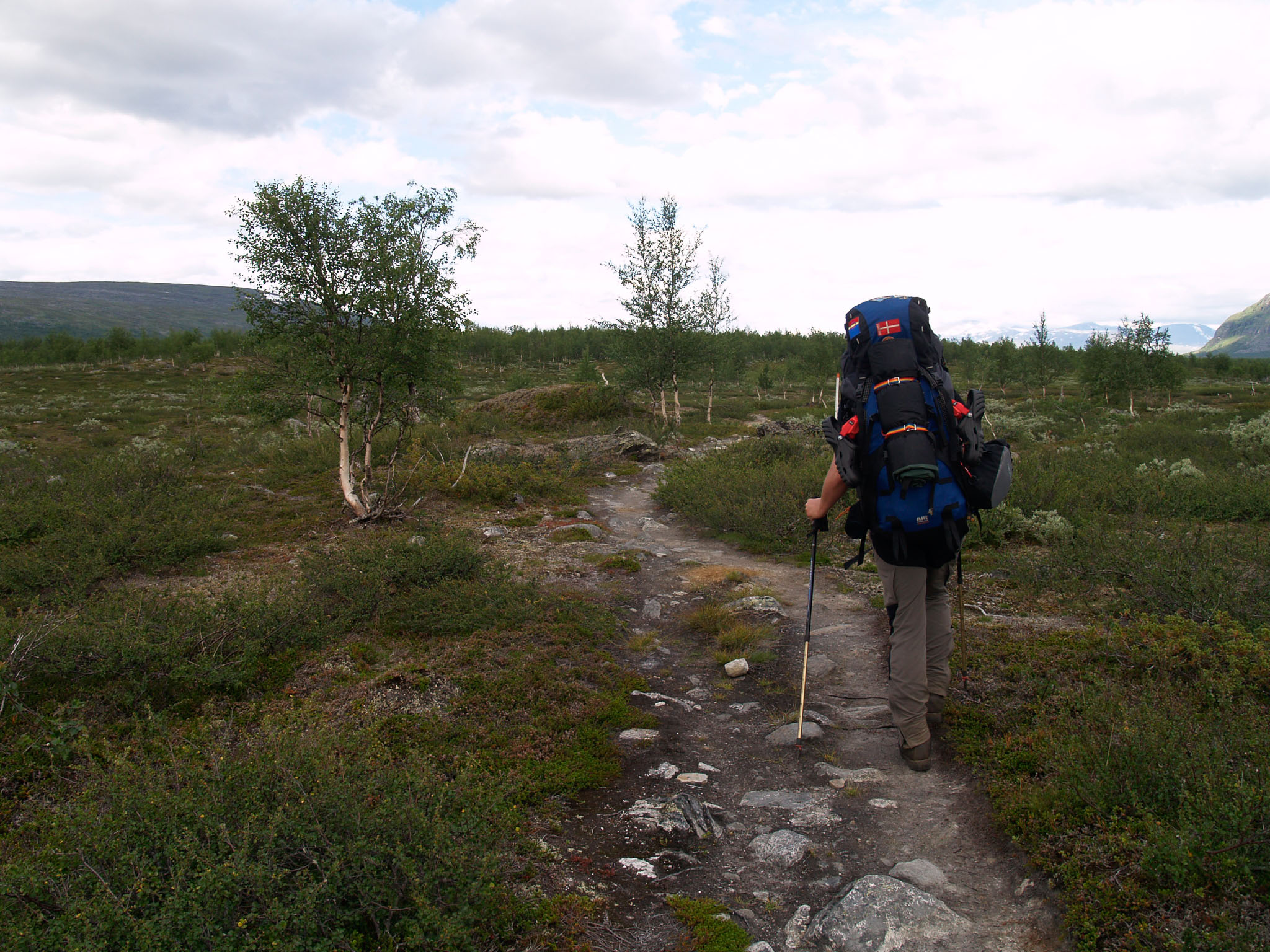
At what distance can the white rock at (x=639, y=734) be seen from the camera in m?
5.02

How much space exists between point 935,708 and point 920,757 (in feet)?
1.61

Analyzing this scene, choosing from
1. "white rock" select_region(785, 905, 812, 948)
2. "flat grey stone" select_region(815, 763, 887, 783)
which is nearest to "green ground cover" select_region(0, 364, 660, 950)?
"white rock" select_region(785, 905, 812, 948)

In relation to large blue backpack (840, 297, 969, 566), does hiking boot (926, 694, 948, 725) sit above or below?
below

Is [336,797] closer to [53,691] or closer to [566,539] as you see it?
[53,691]

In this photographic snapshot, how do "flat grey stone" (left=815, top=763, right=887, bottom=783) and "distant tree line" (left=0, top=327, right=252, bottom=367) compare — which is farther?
"distant tree line" (left=0, top=327, right=252, bottom=367)

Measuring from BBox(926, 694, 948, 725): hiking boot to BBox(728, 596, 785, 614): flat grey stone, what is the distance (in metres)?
2.66

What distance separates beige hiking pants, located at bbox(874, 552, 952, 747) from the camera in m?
4.36

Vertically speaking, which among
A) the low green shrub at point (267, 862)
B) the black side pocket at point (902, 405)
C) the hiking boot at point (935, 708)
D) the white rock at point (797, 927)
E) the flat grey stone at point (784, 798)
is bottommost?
the flat grey stone at point (784, 798)

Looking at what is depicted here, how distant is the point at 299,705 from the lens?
17.1 ft

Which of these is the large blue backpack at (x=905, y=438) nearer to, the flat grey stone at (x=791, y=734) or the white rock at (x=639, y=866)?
the flat grey stone at (x=791, y=734)

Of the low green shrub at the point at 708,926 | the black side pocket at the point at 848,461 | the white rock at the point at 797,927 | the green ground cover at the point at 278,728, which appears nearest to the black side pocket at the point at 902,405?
the black side pocket at the point at 848,461

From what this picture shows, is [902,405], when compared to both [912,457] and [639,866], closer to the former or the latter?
[912,457]

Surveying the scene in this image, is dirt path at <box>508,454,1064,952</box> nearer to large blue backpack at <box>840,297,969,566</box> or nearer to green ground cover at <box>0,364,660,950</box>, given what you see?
green ground cover at <box>0,364,660,950</box>

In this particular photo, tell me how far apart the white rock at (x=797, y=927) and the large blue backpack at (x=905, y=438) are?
80.8 inches
